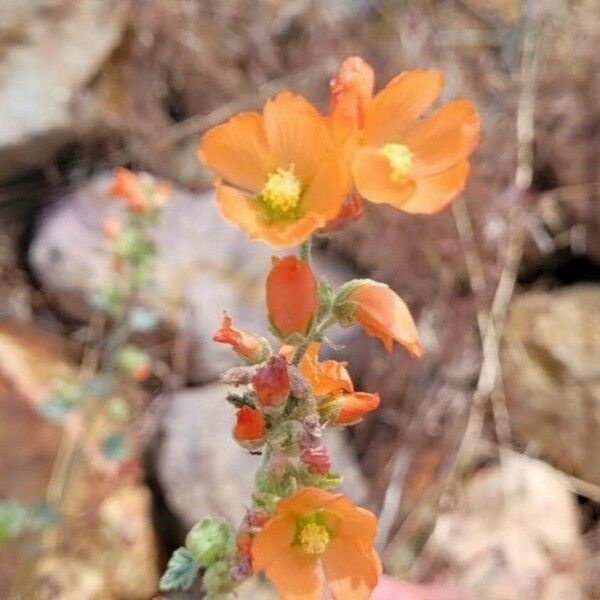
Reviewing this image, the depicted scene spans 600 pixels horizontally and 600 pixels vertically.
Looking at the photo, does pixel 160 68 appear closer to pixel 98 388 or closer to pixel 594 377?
pixel 98 388

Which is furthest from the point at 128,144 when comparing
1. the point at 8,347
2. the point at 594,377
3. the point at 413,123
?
the point at 413,123

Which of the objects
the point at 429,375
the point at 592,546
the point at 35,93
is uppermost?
the point at 35,93

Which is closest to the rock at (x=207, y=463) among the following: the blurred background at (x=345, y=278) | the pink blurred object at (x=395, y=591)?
the blurred background at (x=345, y=278)

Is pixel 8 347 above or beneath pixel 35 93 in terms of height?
beneath

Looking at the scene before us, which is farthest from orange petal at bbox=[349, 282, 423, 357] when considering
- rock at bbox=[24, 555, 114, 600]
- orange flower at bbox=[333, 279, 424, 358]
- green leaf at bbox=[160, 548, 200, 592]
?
rock at bbox=[24, 555, 114, 600]

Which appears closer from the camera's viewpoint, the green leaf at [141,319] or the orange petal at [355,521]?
the orange petal at [355,521]

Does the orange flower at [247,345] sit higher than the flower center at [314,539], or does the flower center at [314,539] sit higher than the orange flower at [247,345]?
the orange flower at [247,345]

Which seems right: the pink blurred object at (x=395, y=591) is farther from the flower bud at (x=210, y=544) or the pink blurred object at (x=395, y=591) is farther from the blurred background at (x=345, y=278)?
the blurred background at (x=345, y=278)
